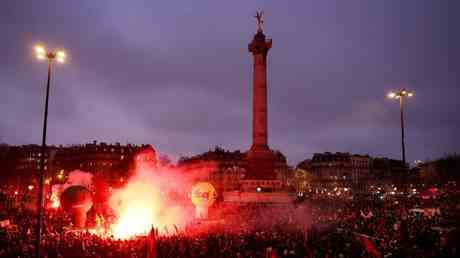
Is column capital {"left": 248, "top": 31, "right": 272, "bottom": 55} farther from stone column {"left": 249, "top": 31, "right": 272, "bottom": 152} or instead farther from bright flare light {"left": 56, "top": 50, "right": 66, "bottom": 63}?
bright flare light {"left": 56, "top": 50, "right": 66, "bottom": 63}

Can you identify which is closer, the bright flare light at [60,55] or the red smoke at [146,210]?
the bright flare light at [60,55]

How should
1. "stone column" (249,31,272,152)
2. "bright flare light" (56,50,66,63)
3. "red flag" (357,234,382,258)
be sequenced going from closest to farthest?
"red flag" (357,234,382,258)
"bright flare light" (56,50,66,63)
"stone column" (249,31,272,152)

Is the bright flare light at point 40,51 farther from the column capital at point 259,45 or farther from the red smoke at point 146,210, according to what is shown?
the column capital at point 259,45

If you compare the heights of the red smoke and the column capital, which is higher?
the column capital

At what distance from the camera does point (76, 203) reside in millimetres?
30031

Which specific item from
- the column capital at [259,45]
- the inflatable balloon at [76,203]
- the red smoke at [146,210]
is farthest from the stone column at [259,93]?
the inflatable balloon at [76,203]

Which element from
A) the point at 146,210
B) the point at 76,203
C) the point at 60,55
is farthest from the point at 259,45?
the point at 60,55

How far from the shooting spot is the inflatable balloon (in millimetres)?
29984

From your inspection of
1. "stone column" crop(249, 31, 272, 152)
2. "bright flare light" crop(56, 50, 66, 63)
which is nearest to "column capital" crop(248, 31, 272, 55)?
"stone column" crop(249, 31, 272, 152)

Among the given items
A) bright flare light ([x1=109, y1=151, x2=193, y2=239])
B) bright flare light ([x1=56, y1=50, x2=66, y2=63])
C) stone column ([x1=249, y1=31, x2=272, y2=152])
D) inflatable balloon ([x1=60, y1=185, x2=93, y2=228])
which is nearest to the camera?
bright flare light ([x1=56, y1=50, x2=66, y2=63])

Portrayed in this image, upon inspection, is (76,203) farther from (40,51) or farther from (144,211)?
(40,51)

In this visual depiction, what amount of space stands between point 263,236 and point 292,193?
29.4m

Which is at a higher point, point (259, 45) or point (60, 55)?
point (259, 45)

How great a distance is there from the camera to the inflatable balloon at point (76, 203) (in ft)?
98.4
